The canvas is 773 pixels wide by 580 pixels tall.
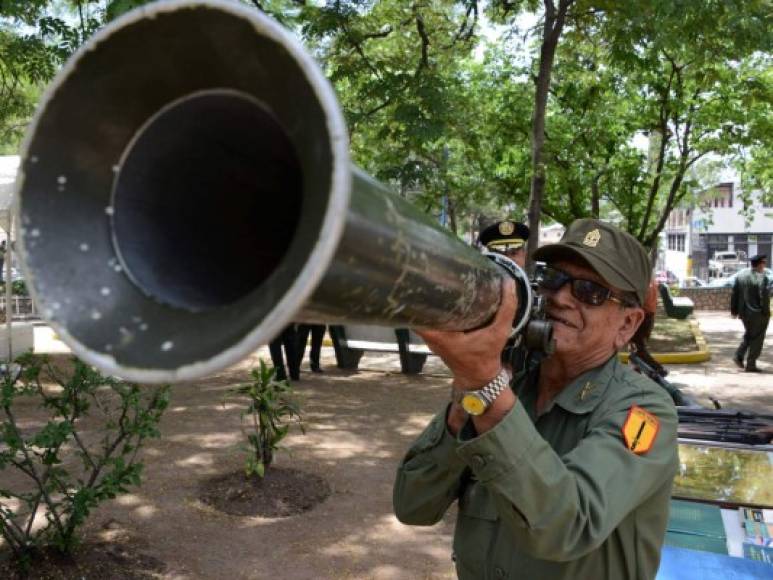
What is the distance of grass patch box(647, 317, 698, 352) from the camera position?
13.6 metres

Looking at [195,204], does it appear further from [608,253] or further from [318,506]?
[318,506]

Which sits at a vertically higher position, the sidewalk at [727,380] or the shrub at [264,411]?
the shrub at [264,411]

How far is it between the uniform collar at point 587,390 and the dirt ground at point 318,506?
9.48 ft

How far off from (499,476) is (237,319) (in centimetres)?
68

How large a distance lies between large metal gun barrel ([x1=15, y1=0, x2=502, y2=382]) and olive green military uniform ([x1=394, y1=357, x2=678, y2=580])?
0.40 meters

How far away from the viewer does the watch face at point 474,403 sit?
1372mm

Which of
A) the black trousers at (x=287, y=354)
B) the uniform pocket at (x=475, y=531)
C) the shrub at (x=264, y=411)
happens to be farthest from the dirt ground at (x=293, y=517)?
the uniform pocket at (x=475, y=531)

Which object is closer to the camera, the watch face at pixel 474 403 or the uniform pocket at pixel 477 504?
the watch face at pixel 474 403

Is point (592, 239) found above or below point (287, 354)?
above

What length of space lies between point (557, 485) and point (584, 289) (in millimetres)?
673

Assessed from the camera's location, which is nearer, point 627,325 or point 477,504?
point 477,504

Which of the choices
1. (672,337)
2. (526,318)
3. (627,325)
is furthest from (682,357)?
(526,318)

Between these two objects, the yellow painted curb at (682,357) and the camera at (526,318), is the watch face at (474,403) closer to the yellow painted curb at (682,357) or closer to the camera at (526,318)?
the camera at (526,318)

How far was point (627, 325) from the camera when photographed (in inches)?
78.2
